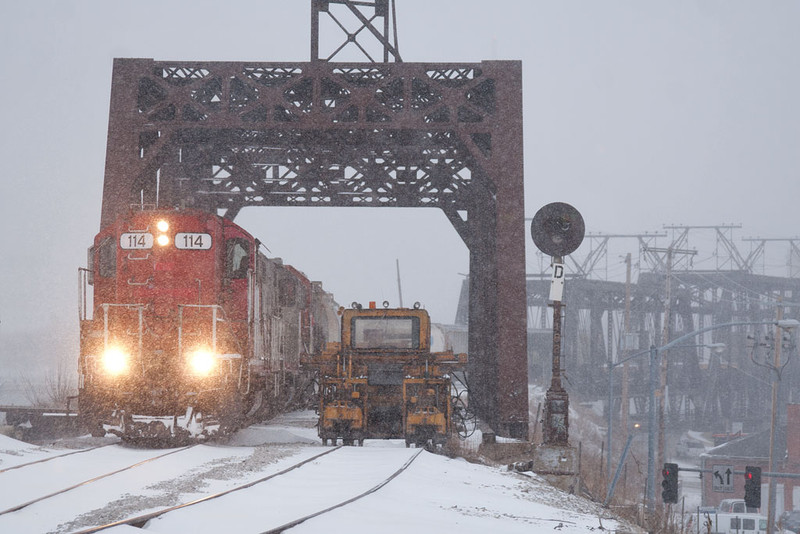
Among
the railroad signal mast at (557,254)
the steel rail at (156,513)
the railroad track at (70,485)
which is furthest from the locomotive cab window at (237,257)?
the steel rail at (156,513)

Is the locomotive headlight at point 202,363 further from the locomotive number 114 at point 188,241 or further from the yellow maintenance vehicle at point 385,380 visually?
the yellow maintenance vehicle at point 385,380

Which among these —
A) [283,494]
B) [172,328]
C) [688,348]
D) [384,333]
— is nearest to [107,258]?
[172,328]

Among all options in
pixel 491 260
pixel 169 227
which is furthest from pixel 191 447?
pixel 491 260

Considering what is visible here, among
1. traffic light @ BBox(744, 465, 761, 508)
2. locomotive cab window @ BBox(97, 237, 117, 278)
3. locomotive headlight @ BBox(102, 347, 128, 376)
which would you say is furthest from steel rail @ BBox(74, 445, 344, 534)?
traffic light @ BBox(744, 465, 761, 508)

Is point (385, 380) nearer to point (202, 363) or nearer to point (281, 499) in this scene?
point (202, 363)

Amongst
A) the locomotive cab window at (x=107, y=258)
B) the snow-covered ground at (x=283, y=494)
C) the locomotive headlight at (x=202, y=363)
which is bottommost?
the snow-covered ground at (x=283, y=494)

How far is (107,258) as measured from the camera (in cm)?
1622

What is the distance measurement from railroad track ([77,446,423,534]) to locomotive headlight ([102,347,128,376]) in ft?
12.0

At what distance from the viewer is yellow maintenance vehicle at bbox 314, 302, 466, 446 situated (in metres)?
16.4

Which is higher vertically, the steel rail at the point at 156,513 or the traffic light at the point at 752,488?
the steel rail at the point at 156,513

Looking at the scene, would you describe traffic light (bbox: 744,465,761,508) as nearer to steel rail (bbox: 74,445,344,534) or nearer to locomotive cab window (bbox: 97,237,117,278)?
steel rail (bbox: 74,445,344,534)

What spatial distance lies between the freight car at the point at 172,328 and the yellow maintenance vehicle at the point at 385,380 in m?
1.03

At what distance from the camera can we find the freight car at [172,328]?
14.6m

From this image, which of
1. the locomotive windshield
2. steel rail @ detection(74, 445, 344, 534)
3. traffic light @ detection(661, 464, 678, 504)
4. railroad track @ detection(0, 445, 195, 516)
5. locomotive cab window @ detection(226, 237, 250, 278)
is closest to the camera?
steel rail @ detection(74, 445, 344, 534)
